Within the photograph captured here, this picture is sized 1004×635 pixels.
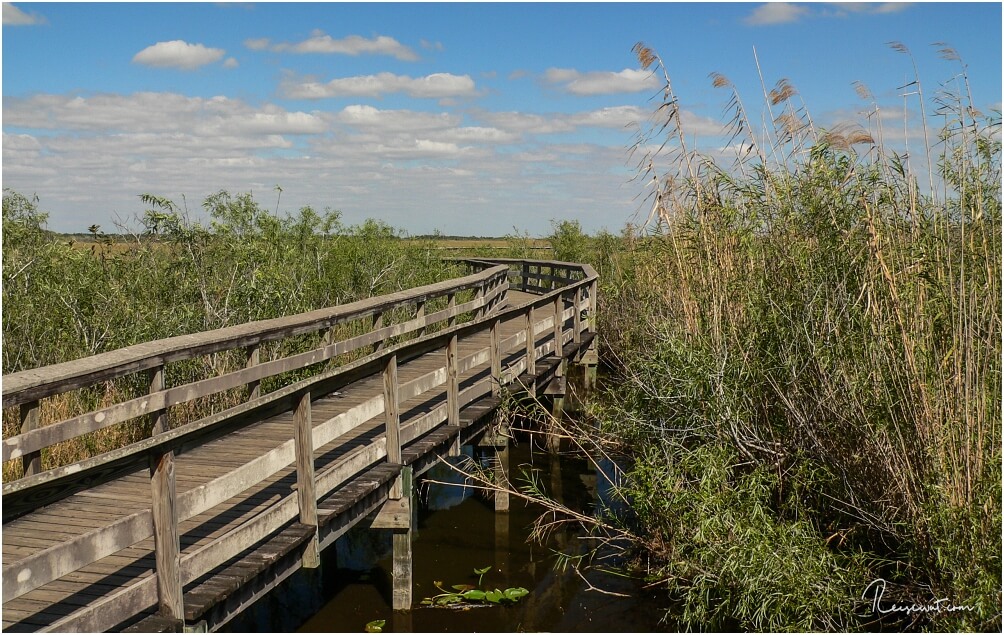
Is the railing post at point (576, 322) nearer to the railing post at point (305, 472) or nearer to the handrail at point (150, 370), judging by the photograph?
the handrail at point (150, 370)

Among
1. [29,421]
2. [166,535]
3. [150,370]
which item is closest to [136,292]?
[150,370]

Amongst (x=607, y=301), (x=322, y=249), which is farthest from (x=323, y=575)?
(x=607, y=301)

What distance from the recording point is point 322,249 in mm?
15781

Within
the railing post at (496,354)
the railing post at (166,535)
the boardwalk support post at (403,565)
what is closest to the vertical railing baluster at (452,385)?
the railing post at (496,354)

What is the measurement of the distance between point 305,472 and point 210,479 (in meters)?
0.93

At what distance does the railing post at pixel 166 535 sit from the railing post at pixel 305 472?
3.67 feet

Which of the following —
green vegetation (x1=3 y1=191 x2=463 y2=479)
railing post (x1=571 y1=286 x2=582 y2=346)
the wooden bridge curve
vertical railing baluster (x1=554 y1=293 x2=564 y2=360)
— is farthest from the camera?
railing post (x1=571 y1=286 x2=582 y2=346)

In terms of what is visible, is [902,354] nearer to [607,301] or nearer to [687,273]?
[687,273]

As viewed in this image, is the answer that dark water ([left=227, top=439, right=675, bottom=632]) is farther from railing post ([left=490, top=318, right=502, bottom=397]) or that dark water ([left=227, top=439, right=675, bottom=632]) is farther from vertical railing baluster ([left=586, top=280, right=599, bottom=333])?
vertical railing baluster ([left=586, top=280, right=599, bottom=333])

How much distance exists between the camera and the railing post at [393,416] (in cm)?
611

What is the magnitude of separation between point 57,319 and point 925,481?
880cm

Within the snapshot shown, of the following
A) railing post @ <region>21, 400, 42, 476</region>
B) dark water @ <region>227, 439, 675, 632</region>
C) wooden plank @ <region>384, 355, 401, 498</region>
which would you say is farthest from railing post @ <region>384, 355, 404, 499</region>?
railing post @ <region>21, 400, 42, 476</region>

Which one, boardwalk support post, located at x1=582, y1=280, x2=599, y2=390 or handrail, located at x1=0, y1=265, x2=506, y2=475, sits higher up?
handrail, located at x1=0, y1=265, x2=506, y2=475

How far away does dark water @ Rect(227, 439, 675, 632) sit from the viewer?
6480 millimetres
